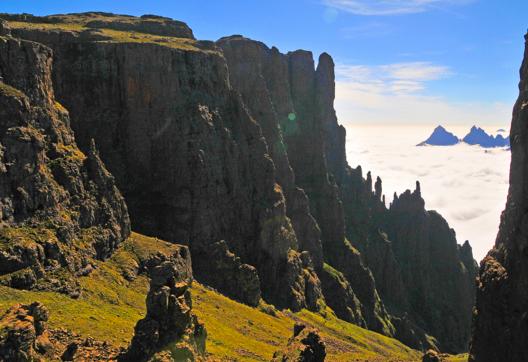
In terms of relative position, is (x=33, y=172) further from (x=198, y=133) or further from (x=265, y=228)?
(x=265, y=228)

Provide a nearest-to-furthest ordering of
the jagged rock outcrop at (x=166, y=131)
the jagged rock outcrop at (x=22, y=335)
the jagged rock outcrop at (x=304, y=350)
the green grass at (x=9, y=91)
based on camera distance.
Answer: the jagged rock outcrop at (x=22, y=335)
the jagged rock outcrop at (x=304, y=350)
the green grass at (x=9, y=91)
the jagged rock outcrop at (x=166, y=131)

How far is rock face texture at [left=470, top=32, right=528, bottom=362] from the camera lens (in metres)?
75.4

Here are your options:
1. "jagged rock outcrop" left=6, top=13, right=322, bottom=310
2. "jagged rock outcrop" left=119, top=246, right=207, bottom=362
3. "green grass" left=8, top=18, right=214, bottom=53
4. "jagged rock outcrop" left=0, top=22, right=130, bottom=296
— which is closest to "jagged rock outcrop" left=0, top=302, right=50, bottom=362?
"jagged rock outcrop" left=119, top=246, right=207, bottom=362

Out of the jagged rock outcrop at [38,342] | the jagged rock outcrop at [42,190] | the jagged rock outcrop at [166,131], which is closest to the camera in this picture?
the jagged rock outcrop at [38,342]

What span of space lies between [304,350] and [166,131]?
8722cm

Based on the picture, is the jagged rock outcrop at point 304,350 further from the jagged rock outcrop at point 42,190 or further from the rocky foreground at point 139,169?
the jagged rock outcrop at point 42,190

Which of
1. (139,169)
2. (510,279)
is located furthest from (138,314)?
(139,169)

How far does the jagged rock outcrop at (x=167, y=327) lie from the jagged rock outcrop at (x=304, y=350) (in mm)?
10503

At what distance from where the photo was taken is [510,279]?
255ft

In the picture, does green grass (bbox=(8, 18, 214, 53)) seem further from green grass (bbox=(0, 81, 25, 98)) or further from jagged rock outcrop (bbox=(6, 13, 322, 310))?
green grass (bbox=(0, 81, 25, 98))

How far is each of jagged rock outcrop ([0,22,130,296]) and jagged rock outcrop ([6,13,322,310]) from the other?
101ft

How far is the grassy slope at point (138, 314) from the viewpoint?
6831cm

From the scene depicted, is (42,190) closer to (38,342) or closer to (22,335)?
(38,342)

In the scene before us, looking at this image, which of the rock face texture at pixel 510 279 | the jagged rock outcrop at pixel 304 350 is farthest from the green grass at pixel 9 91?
the rock face texture at pixel 510 279
